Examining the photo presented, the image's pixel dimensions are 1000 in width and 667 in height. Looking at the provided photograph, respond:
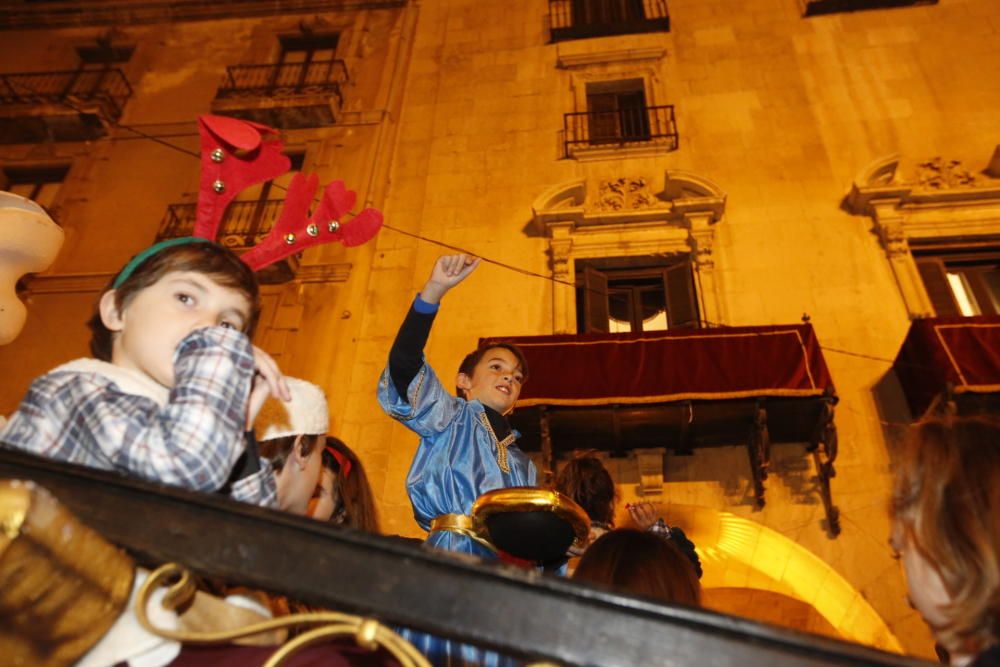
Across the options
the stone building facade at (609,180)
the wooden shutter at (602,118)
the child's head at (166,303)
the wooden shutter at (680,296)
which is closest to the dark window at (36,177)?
the stone building facade at (609,180)

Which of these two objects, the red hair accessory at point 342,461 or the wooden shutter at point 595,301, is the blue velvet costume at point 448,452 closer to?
the red hair accessory at point 342,461

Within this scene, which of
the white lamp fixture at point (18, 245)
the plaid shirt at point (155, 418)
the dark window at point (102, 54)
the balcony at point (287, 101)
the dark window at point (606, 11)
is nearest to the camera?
the plaid shirt at point (155, 418)

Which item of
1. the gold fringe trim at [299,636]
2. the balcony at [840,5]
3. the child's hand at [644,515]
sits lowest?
the gold fringe trim at [299,636]

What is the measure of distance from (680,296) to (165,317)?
757 centimetres

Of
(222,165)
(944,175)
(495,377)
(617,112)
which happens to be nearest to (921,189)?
(944,175)

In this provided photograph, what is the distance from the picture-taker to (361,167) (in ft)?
33.5

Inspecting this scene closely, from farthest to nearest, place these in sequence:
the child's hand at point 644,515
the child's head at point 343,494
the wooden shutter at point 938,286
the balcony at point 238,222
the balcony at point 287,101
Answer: the balcony at point 287,101, the balcony at point 238,222, the wooden shutter at point 938,286, the child's hand at point 644,515, the child's head at point 343,494

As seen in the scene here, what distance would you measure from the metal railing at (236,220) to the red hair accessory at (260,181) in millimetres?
7004

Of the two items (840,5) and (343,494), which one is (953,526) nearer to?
(343,494)

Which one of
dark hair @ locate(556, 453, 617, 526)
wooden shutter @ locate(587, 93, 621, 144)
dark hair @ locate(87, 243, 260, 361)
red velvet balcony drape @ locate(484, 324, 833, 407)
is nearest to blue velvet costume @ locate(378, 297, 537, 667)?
dark hair @ locate(556, 453, 617, 526)

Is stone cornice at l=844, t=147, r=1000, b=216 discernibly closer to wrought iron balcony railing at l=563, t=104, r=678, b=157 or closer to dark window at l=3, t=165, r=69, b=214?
wrought iron balcony railing at l=563, t=104, r=678, b=157

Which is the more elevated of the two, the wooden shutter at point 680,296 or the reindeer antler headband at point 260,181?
the wooden shutter at point 680,296

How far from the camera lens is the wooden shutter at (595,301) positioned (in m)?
8.48

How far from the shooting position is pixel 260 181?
103 inches
